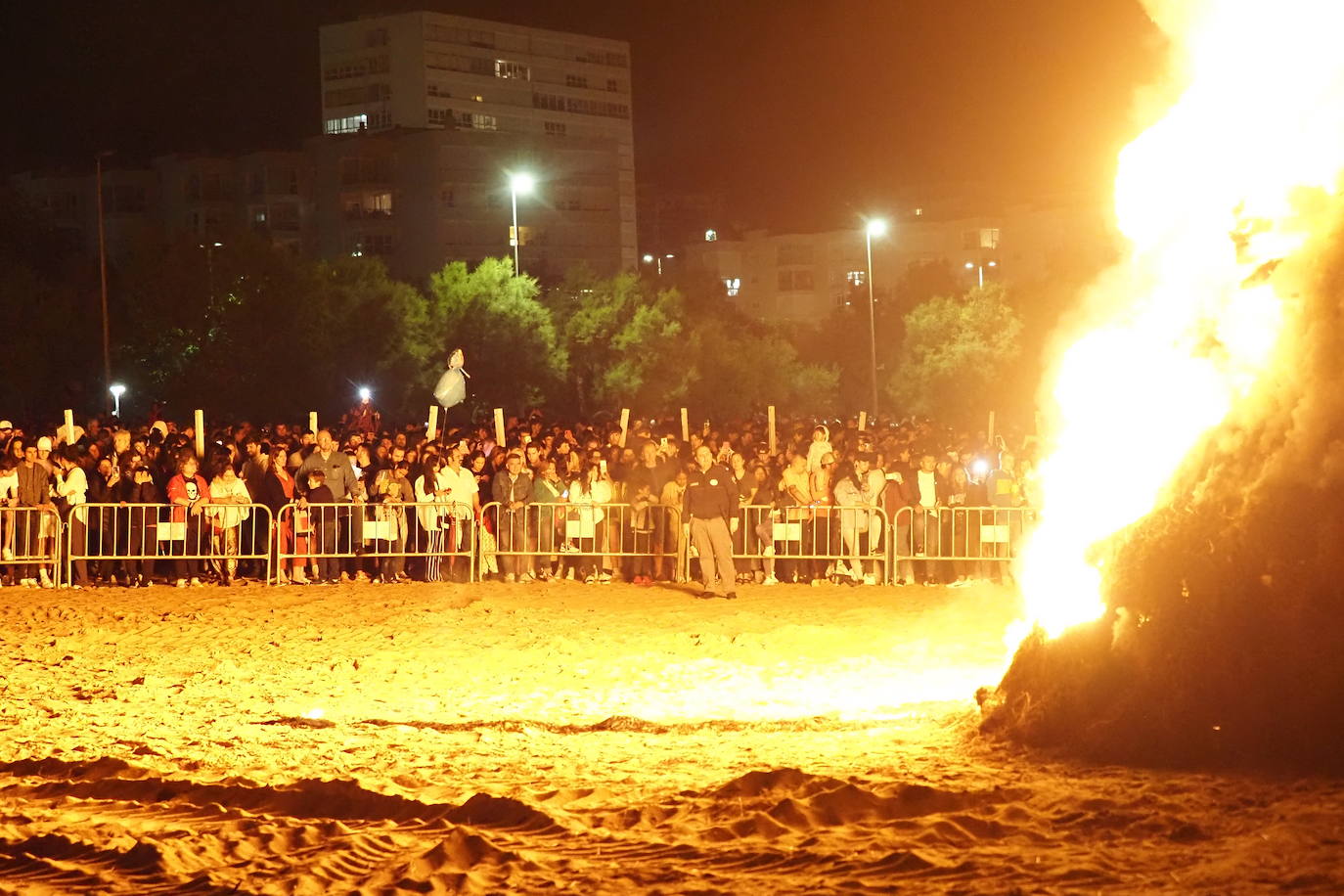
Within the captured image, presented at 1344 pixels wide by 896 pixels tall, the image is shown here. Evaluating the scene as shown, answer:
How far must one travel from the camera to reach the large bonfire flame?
10156mm

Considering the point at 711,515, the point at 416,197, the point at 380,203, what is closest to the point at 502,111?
the point at 416,197

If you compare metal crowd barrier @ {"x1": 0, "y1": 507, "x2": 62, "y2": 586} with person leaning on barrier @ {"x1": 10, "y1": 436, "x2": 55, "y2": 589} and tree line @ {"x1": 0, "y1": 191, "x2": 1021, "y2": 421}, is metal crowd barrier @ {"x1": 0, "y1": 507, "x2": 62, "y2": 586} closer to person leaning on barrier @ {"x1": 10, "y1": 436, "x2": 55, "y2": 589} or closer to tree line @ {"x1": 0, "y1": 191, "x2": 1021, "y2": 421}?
person leaning on barrier @ {"x1": 10, "y1": 436, "x2": 55, "y2": 589}

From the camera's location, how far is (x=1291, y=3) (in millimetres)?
10484

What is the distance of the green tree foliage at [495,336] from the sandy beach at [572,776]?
4431 centimetres

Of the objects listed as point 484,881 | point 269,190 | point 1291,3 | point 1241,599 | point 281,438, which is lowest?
point 484,881

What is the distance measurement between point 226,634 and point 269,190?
93.9 m

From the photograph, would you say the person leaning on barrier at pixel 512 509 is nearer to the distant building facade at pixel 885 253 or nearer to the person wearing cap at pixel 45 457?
the person wearing cap at pixel 45 457

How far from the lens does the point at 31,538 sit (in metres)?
20.0

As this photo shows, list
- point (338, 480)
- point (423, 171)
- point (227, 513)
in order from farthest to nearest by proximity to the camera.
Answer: point (423, 171) < point (338, 480) < point (227, 513)

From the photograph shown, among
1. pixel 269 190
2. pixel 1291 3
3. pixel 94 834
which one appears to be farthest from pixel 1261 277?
pixel 269 190

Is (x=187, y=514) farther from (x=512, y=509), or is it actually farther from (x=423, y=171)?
(x=423, y=171)

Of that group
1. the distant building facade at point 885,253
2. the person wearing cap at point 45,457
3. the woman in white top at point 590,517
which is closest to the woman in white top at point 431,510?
the woman in white top at point 590,517

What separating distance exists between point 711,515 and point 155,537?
7671 millimetres

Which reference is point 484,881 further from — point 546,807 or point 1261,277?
point 1261,277
